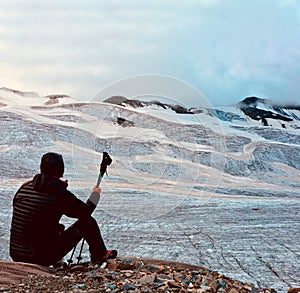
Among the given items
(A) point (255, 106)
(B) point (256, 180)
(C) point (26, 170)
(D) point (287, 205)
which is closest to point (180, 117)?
(D) point (287, 205)

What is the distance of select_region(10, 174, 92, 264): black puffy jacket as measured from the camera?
448cm

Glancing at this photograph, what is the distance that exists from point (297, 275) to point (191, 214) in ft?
14.2

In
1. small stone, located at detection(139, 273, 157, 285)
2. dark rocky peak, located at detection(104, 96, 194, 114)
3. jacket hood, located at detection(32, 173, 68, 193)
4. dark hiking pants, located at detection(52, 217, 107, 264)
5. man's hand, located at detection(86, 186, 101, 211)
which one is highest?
dark rocky peak, located at detection(104, 96, 194, 114)

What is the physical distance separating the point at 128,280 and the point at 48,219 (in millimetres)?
798

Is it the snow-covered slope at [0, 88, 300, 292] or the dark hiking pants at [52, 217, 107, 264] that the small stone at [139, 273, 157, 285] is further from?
the snow-covered slope at [0, 88, 300, 292]

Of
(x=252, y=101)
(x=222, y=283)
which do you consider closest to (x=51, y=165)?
(x=222, y=283)

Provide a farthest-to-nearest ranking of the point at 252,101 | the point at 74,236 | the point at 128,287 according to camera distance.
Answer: the point at 252,101, the point at 74,236, the point at 128,287

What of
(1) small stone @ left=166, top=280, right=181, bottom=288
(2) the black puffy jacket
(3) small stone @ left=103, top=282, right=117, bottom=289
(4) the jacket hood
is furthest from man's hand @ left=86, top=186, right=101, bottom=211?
(1) small stone @ left=166, top=280, right=181, bottom=288

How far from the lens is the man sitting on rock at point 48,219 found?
177 inches

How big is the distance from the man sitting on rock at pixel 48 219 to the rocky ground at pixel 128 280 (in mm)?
188

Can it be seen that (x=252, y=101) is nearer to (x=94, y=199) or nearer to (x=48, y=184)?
(x=94, y=199)

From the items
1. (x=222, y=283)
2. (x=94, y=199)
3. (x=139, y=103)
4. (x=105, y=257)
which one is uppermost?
(x=139, y=103)

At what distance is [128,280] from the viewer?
4297mm

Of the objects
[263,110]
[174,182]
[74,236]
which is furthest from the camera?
[263,110]
